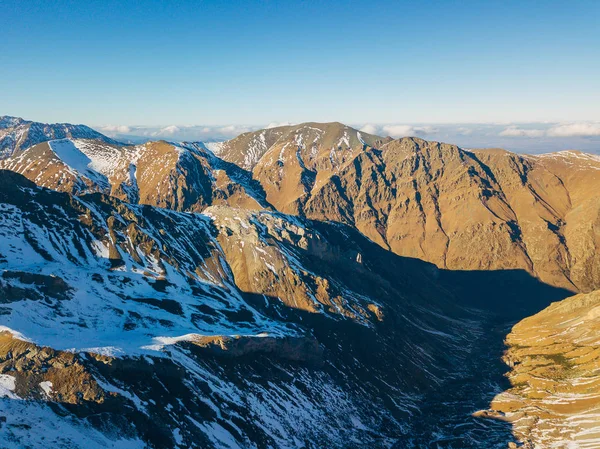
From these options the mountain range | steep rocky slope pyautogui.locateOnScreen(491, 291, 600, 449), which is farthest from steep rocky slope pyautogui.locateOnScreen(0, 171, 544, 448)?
steep rocky slope pyautogui.locateOnScreen(491, 291, 600, 449)

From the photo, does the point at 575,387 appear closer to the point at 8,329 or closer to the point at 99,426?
the point at 99,426

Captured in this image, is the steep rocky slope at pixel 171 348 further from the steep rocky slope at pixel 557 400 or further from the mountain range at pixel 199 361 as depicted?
the steep rocky slope at pixel 557 400

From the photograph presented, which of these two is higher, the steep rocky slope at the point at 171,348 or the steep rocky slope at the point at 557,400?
the steep rocky slope at the point at 171,348

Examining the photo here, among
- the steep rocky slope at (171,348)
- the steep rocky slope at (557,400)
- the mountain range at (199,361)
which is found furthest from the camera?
the steep rocky slope at (557,400)

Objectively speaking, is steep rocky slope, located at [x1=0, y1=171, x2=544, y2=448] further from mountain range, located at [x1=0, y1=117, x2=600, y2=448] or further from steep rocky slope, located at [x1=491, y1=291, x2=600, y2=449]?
steep rocky slope, located at [x1=491, y1=291, x2=600, y2=449]

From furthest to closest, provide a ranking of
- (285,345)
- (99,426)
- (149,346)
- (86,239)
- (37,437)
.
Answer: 1. (86,239)
2. (285,345)
3. (149,346)
4. (99,426)
5. (37,437)

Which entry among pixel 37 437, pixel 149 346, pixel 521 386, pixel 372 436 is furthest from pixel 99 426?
pixel 521 386

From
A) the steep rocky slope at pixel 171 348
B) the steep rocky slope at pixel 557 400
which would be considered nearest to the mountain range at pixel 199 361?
the steep rocky slope at pixel 171 348

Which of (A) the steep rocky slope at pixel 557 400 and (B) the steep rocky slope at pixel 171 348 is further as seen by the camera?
(A) the steep rocky slope at pixel 557 400

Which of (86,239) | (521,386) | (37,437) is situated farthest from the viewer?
(521,386)

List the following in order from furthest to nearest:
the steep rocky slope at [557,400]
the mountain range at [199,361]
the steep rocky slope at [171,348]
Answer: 1. the steep rocky slope at [557,400]
2. the mountain range at [199,361]
3. the steep rocky slope at [171,348]
